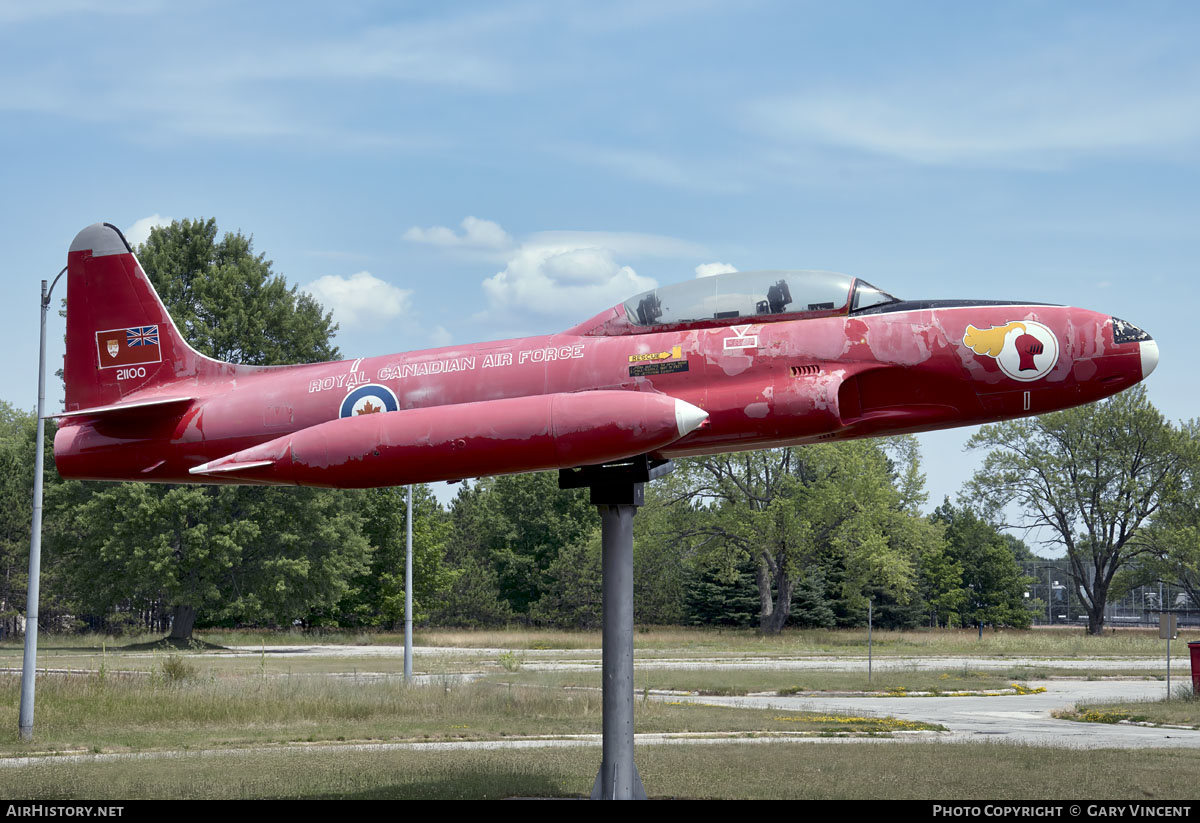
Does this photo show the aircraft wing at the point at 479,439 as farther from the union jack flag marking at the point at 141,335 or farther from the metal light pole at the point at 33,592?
the metal light pole at the point at 33,592

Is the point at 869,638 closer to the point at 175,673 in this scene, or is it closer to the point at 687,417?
the point at 175,673

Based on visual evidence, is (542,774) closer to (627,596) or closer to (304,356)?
(627,596)

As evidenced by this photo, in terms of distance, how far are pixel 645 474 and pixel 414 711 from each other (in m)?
14.6

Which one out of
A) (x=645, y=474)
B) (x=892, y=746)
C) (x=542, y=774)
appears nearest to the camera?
(x=645, y=474)

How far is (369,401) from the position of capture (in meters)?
11.9

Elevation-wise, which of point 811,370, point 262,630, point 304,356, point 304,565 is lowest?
point 262,630

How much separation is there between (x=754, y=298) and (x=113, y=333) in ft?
25.0

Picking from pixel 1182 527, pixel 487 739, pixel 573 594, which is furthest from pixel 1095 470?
pixel 487 739

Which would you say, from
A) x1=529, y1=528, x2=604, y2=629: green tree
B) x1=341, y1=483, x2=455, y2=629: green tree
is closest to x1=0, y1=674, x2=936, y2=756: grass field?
x1=341, y1=483, x2=455, y2=629: green tree

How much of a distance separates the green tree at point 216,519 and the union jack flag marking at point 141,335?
40801 millimetres

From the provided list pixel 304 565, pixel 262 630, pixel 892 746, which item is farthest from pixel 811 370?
pixel 262 630

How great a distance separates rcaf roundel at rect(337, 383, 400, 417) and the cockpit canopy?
2595 mm

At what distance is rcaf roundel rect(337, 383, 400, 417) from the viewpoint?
465 inches

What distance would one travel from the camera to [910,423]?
440 inches
